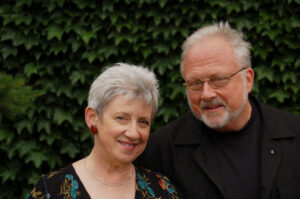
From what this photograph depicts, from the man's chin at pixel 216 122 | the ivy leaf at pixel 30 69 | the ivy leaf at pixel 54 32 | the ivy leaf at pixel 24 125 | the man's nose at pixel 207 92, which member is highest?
the ivy leaf at pixel 54 32

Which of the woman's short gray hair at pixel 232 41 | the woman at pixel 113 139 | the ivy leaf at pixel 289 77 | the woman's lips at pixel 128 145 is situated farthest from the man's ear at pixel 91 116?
the ivy leaf at pixel 289 77

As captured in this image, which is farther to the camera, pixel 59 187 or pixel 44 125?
pixel 44 125

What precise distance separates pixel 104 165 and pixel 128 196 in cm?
24

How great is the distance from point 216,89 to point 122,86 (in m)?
0.77

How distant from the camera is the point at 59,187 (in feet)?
6.55

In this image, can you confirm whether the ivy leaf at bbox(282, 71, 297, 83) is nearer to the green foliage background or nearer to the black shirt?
the green foliage background

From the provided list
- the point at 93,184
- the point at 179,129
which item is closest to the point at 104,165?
the point at 93,184

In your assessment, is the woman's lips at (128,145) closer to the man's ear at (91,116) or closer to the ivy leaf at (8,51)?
the man's ear at (91,116)

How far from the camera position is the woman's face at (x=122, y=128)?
198cm

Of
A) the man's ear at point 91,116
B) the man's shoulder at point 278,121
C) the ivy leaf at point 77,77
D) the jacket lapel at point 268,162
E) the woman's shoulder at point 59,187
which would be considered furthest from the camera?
the ivy leaf at point 77,77

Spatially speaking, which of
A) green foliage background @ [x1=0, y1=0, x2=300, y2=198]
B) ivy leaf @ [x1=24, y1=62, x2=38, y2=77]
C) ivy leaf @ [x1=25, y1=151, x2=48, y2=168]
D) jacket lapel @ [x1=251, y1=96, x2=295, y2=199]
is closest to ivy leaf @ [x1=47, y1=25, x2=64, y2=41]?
green foliage background @ [x1=0, y1=0, x2=300, y2=198]

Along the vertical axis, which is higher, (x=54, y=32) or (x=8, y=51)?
(x=54, y=32)

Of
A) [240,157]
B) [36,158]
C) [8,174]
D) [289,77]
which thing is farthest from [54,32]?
[289,77]

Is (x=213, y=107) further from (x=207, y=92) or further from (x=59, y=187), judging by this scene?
(x=59, y=187)
